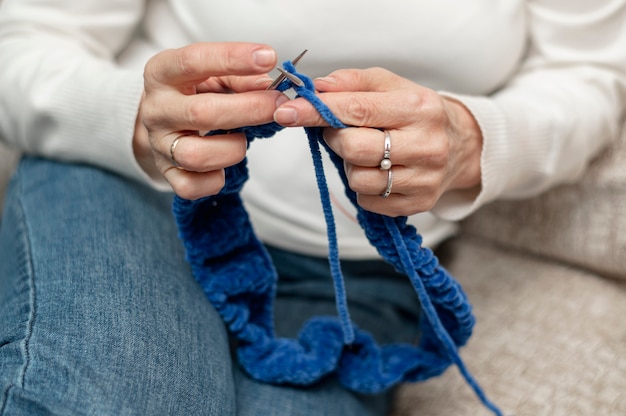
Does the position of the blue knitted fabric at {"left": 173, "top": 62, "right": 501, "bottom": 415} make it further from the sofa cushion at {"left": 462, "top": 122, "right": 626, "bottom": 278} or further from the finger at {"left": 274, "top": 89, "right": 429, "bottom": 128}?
the sofa cushion at {"left": 462, "top": 122, "right": 626, "bottom": 278}

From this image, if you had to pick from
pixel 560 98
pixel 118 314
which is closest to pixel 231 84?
pixel 118 314

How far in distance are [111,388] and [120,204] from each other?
0.26m

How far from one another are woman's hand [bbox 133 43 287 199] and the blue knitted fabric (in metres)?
0.05

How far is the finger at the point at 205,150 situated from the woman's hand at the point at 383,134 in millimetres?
62

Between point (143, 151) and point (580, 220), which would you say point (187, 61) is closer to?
point (143, 151)

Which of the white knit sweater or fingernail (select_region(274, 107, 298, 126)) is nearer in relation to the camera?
fingernail (select_region(274, 107, 298, 126))

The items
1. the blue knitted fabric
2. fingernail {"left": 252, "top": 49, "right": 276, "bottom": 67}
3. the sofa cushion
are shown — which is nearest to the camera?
fingernail {"left": 252, "top": 49, "right": 276, "bottom": 67}

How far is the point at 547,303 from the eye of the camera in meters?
0.88

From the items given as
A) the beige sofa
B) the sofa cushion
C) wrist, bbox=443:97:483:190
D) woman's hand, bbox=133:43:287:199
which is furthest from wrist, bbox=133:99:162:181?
the sofa cushion

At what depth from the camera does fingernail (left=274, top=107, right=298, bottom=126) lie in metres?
0.51

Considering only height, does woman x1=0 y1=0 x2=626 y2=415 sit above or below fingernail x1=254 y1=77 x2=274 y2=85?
below

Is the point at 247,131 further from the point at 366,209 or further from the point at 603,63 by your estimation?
the point at 603,63

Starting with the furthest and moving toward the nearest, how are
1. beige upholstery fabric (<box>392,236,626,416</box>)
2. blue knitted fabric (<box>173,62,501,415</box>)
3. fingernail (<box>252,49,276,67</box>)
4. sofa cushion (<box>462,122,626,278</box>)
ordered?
sofa cushion (<box>462,122,626,278</box>), beige upholstery fabric (<box>392,236,626,416</box>), blue knitted fabric (<box>173,62,501,415</box>), fingernail (<box>252,49,276,67</box>)

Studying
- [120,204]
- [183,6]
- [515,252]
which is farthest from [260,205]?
[515,252]
